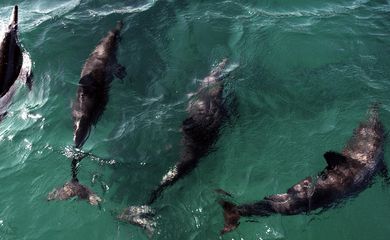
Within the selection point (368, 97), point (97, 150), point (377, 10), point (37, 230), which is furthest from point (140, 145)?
point (377, 10)

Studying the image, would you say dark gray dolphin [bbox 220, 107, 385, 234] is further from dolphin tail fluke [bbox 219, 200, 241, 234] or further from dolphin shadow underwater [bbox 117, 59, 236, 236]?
dolphin shadow underwater [bbox 117, 59, 236, 236]

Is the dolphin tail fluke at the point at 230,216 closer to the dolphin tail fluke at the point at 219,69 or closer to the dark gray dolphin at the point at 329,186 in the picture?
the dark gray dolphin at the point at 329,186

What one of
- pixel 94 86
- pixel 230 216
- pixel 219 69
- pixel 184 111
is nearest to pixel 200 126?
pixel 184 111

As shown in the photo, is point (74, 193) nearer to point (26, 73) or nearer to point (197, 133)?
point (197, 133)

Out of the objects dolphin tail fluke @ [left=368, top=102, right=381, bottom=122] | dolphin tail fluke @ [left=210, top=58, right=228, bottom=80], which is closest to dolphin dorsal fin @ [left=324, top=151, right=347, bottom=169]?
dolphin tail fluke @ [left=368, top=102, right=381, bottom=122]

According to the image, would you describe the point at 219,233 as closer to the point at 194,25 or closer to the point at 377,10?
the point at 194,25
